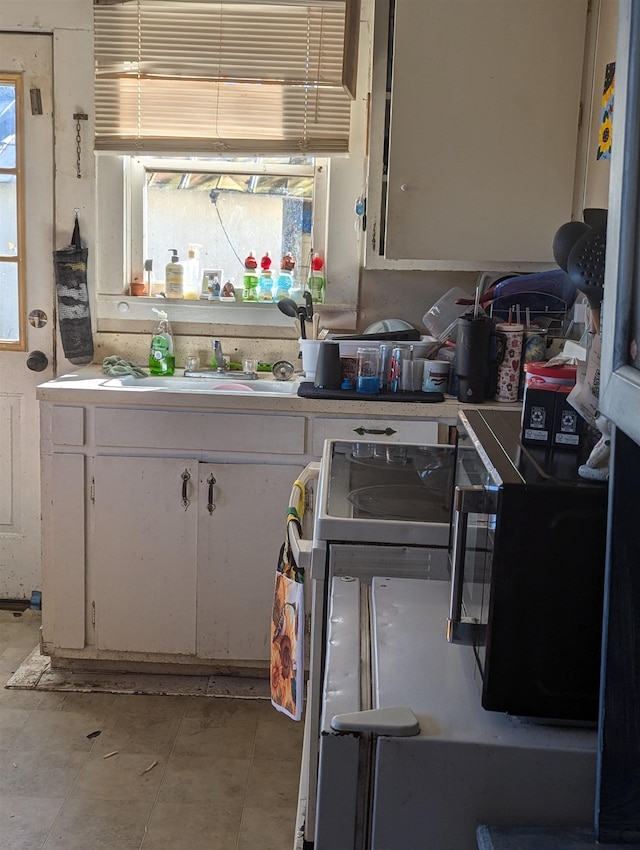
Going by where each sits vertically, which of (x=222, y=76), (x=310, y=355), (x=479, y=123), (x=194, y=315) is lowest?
(x=310, y=355)

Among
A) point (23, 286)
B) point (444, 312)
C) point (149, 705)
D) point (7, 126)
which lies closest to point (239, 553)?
point (149, 705)

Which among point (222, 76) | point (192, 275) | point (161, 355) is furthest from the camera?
point (192, 275)

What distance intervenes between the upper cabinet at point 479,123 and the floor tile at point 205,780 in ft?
5.25

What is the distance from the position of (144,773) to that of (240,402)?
42.6 inches

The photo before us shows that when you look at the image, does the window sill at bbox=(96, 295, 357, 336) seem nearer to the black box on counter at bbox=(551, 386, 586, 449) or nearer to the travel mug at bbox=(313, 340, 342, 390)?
the travel mug at bbox=(313, 340, 342, 390)

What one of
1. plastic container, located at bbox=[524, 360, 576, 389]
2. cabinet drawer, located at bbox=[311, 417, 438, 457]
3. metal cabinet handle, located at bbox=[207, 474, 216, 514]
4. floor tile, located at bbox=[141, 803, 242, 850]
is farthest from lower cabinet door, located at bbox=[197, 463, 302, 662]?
plastic container, located at bbox=[524, 360, 576, 389]

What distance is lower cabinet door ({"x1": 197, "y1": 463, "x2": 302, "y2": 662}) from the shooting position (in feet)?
9.60

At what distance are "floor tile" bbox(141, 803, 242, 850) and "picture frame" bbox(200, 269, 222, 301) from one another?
1808 millimetres

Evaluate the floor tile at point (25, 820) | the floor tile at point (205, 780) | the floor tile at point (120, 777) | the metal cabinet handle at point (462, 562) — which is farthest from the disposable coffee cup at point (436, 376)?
the metal cabinet handle at point (462, 562)

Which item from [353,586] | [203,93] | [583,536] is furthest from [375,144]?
[583,536]

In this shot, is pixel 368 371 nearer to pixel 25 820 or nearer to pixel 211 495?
pixel 211 495

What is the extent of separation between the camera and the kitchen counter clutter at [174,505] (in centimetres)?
289

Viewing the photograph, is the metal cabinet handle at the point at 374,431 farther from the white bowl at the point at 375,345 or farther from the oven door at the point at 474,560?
the oven door at the point at 474,560

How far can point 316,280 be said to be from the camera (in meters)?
3.39
